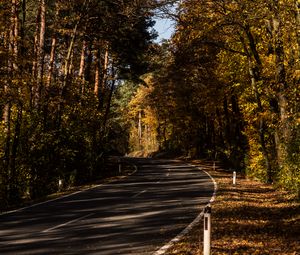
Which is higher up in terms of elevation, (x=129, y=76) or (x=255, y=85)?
(x=129, y=76)

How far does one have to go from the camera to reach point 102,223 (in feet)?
43.3

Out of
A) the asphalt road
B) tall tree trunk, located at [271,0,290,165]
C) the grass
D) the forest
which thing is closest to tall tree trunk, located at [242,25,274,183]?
the forest

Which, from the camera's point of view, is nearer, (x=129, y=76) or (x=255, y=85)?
(x=255, y=85)

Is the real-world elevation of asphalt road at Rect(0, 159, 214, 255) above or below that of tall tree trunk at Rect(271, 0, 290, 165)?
below

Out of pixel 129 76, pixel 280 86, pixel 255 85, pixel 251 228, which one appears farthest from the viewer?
pixel 129 76

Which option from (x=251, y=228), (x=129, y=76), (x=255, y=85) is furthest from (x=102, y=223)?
(x=129, y=76)

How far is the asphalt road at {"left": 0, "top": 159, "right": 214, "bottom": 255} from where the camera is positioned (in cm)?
1001

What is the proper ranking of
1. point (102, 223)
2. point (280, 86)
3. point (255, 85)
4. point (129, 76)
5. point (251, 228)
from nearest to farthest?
point (251, 228), point (102, 223), point (280, 86), point (255, 85), point (129, 76)

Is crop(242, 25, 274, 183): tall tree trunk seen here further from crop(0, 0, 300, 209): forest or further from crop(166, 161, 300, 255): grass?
crop(166, 161, 300, 255): grass

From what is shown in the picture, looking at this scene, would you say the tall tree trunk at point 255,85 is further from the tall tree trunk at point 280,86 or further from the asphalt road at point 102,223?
the asphalt road at point 102,223

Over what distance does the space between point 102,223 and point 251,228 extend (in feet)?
13.8

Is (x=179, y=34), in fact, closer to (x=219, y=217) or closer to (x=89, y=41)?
(x=219, y=217)

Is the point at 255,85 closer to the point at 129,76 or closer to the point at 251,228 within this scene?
the point at 251,228

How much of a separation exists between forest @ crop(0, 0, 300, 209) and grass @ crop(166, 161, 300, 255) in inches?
90.4
